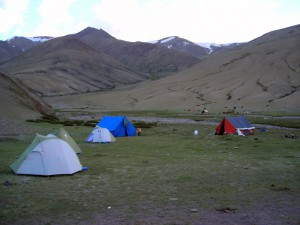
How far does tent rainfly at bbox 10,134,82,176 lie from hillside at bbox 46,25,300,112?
6560cm

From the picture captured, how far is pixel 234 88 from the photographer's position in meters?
109

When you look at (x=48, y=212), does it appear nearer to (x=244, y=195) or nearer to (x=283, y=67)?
(x=244, y=195)

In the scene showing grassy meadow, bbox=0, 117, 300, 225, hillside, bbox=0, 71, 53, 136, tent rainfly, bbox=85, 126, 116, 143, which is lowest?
grassy meadow, bbox=0, 117, 300, 225

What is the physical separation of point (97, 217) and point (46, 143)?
5946 mm

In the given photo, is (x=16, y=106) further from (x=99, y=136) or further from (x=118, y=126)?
(x=99, y=136)

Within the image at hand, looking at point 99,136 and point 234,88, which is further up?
point 234,88

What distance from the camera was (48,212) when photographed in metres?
9.27

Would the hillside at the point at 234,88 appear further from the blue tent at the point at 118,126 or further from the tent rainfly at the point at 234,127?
the blue tent at the point at 118,126

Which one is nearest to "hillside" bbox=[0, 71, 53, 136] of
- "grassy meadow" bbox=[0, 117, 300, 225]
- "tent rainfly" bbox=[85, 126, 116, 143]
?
"tent rainfly" bbox=[85, 126, 116, 143]

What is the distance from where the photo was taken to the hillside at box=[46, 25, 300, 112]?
90.2 meters

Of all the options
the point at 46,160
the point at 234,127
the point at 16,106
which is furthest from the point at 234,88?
the point at 46,160

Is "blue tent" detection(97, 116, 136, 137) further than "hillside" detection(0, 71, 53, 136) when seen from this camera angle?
No

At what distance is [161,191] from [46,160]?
15.8 ft

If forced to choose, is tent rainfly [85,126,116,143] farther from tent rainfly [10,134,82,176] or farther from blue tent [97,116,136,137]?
tent rainfly [10,134,82,176]
